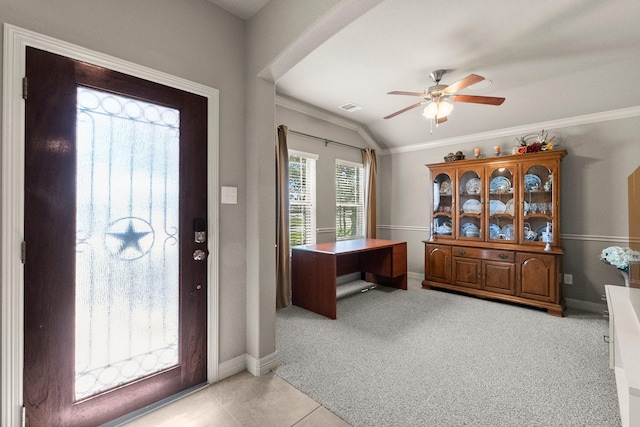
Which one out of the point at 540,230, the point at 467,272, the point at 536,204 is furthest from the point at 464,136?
the point at 467,272

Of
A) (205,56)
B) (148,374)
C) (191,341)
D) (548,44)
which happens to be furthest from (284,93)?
(148,374)

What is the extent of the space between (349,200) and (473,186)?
198 centimetres

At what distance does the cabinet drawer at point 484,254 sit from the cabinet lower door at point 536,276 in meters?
0.11

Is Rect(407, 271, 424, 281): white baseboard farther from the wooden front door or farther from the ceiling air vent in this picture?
the wooden front door

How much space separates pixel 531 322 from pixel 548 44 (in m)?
2.87


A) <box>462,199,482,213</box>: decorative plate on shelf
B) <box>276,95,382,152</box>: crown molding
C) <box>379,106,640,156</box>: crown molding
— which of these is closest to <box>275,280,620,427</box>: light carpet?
<box>462,199,482,213</box>: decorative plate on shelf

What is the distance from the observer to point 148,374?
1.77 m

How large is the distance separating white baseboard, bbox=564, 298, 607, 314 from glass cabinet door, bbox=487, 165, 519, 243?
3.45ft

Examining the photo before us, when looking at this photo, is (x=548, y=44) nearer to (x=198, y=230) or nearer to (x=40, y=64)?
(x=198, y=230)

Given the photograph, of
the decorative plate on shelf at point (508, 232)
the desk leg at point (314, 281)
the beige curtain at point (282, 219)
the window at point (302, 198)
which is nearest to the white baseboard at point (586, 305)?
the decorative plate on shelf at point (508, 232)

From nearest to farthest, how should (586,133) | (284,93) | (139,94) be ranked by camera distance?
(139,94) < (586,133) < (284,93)

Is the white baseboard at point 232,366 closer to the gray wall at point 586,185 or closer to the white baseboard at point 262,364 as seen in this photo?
the white baseboard at point 262,364

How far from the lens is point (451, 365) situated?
226cm

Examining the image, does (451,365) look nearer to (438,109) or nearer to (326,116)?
(438,109)
